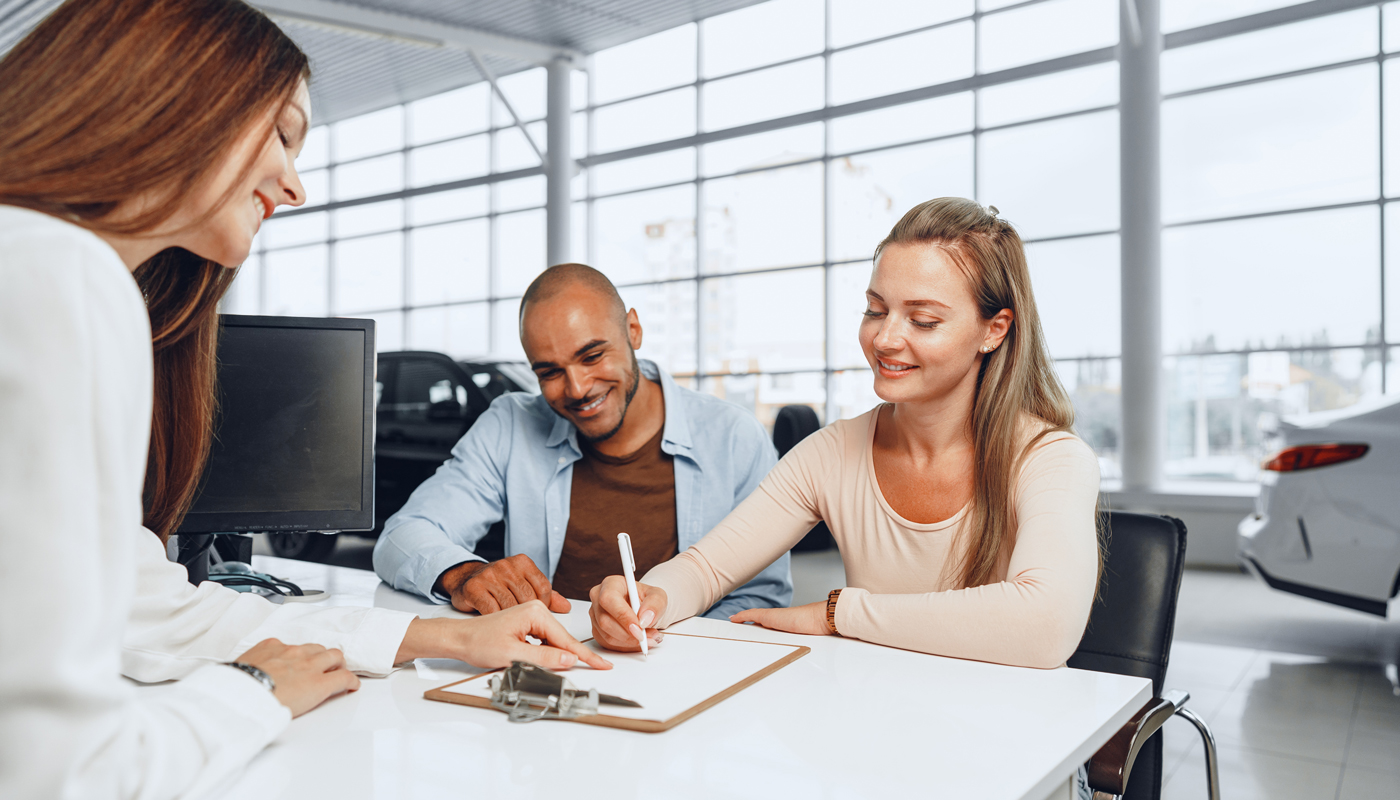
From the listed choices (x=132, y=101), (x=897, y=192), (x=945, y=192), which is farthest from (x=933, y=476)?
(x=897, y=192)

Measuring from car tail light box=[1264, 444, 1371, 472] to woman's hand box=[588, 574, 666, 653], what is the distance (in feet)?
11.1

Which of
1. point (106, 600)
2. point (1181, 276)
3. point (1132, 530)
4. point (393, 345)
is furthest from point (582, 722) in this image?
point (393, 345)

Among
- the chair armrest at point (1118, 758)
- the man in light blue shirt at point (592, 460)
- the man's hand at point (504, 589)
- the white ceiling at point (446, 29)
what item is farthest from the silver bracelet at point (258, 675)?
the white ceiling at point (446, 29)

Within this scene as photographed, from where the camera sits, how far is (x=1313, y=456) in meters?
3.57

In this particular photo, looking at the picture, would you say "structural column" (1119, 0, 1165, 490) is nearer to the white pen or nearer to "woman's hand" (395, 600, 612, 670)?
the white pen

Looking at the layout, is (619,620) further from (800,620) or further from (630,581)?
(800,620)

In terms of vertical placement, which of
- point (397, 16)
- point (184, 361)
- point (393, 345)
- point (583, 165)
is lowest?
point (184, 361)

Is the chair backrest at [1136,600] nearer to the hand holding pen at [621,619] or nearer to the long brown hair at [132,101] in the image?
the hand holding pen at [621,619]

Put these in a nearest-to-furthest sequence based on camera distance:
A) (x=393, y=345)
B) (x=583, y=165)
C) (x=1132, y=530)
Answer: (x=1132, y=530), (x=583, y=165), (x=393, y=345)

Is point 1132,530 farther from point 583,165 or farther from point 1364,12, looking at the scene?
point 583,165

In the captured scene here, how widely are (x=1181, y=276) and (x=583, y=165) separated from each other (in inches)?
228

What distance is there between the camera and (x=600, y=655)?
3.71 feet

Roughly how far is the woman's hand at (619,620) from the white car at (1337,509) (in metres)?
3.39

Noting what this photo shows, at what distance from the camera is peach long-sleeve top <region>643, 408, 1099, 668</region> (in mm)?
1177
